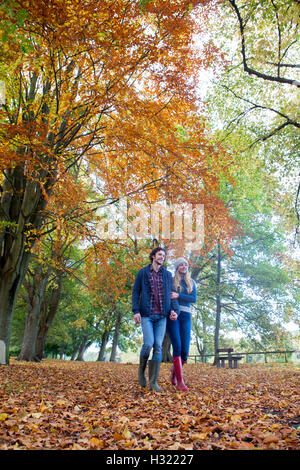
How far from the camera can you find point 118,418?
3336mm

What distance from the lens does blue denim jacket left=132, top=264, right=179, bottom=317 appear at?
5.07 m

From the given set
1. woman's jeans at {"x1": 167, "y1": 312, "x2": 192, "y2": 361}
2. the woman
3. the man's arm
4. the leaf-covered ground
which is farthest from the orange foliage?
the leaf-covered ground

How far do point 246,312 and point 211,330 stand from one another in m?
10.3

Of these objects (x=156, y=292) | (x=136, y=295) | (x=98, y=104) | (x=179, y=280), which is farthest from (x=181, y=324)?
(x=98, y=104)

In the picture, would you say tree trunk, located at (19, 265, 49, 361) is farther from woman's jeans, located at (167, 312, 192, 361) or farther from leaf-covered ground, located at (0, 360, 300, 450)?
woman's jeans, located at (167, 312, 192, 361)

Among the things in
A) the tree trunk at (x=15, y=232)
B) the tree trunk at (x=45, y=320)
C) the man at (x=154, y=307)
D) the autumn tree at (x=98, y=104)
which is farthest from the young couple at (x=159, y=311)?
the tree trunk at (x=45, y=320)

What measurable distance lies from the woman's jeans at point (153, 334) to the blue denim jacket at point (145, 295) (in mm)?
109

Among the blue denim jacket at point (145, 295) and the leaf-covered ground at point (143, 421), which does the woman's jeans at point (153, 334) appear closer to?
the blue denim jacket at point (145, 295)

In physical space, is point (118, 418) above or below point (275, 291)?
below

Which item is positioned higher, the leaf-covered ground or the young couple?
the young couple

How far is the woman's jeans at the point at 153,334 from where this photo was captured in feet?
16.4
